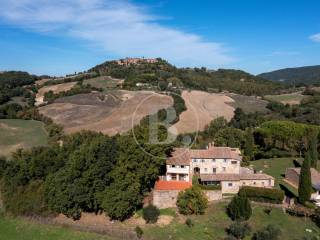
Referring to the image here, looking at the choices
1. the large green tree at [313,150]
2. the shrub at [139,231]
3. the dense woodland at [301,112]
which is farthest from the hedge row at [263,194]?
the dense woodland at [301,112]

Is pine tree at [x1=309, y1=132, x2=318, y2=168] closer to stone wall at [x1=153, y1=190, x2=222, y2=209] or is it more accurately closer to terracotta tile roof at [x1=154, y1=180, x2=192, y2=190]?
terracotta tile roof at [x1=154, y1=180, x2=192, y2=190]

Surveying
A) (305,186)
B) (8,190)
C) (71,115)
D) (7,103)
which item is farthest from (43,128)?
(305,186)

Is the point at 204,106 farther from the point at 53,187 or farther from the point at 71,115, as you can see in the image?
the point at 53,187

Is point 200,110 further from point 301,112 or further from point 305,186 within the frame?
point 305,186

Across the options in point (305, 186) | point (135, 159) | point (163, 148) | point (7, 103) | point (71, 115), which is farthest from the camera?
point (7, 103)

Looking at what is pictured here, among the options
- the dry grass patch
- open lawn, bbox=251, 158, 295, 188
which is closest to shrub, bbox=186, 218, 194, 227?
open lawn, bbox=251, 158, 295, 188

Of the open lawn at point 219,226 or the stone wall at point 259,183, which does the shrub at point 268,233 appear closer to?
the open lawn at point 219,226
